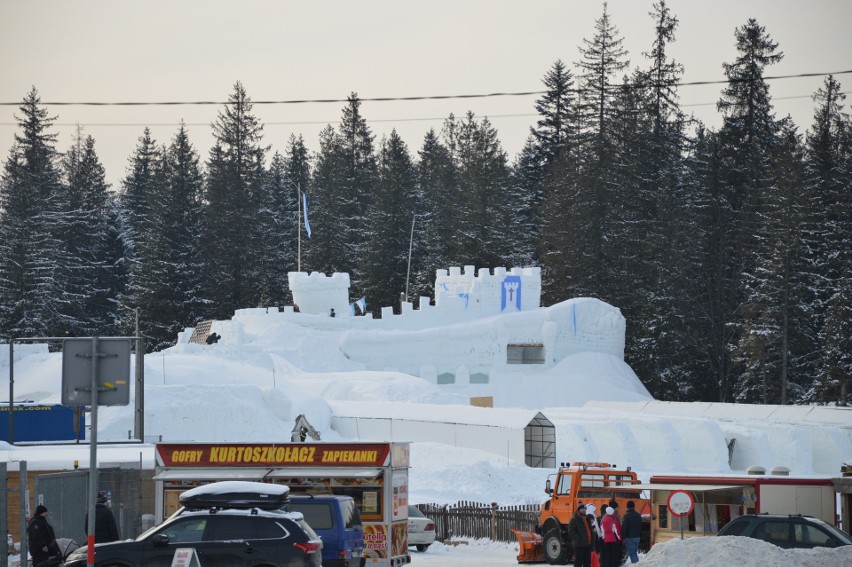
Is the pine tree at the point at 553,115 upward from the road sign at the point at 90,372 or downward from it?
upward

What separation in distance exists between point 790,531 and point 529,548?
6.65 metres

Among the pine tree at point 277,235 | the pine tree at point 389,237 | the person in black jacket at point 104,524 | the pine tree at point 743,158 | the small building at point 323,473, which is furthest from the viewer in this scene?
the pine tree at point 277,235

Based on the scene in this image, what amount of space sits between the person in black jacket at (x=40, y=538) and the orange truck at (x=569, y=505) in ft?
30.0

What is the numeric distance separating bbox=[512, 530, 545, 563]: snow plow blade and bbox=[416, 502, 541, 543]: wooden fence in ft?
13.5

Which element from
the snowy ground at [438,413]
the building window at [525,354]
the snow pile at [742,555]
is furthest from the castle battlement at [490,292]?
the snow pile at [742,555]

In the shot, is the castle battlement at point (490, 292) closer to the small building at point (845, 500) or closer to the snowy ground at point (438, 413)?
the snowy ground at point (438, 413)

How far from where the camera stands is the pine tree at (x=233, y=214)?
75.6 metres

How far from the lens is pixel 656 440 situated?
41.5 metres

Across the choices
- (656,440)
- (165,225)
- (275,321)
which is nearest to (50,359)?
(275,321)

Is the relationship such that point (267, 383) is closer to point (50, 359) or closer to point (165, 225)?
point (50, 359)

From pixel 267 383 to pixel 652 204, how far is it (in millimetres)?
31760

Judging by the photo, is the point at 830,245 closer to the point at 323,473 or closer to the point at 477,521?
the point at 477,521

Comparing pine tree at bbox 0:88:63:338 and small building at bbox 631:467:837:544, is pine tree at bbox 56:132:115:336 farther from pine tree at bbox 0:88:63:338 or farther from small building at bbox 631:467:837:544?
small building at bbox 631:467:837:544

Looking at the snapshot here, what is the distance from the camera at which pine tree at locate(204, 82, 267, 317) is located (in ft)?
248
